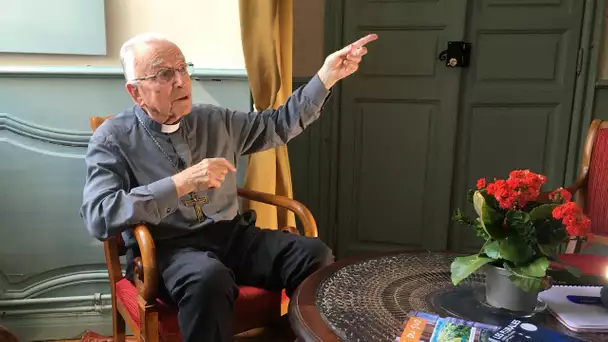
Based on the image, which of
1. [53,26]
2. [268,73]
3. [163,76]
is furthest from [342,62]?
[53,26]

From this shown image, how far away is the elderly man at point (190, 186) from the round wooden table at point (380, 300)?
0.26 meters

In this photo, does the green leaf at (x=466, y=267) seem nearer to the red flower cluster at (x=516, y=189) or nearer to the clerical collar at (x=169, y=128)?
the red flower cluster at (x=516, y=189)

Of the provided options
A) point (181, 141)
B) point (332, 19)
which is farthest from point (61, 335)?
point (332, 19)

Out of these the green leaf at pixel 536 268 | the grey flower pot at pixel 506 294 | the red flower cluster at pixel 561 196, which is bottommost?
the grey flower pot at pixel 506 294

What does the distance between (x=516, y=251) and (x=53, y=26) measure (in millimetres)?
1611

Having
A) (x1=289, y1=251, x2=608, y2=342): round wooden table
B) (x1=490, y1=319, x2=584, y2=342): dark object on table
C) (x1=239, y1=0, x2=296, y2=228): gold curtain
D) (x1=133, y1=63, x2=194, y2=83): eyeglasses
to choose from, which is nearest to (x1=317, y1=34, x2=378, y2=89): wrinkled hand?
(x1=239, y1=0, x2=296, y2=228): gold curtain

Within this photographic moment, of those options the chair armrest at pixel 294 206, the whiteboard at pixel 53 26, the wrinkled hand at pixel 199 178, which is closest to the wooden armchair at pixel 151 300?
the chair armrest at pixel 294 206

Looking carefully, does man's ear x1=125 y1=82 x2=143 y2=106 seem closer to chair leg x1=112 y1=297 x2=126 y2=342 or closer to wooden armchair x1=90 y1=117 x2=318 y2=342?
wooden armchair x1=90 y1=117 x2=318 y2=342

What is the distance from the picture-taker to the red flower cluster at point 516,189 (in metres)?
1.03

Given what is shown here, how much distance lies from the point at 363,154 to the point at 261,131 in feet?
3.97

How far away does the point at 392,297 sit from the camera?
1178 mm

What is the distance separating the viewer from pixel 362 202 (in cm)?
294

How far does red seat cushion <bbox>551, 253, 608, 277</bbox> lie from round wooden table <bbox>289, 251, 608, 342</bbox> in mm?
326

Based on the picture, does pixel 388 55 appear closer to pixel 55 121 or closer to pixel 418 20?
pixel 418 20
